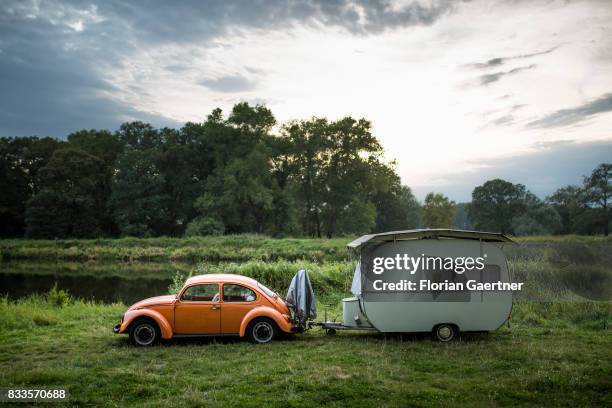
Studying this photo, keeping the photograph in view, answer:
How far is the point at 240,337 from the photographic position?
37.9 ft

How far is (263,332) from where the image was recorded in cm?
1125

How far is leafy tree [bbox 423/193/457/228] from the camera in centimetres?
9150

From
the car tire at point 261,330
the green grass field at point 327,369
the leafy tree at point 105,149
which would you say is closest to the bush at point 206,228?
the leafy tree at point 105,149

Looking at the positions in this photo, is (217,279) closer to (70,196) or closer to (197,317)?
(197,317)

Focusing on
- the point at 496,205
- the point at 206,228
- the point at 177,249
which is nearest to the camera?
the point at 177,249

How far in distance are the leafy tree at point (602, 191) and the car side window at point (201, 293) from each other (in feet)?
210

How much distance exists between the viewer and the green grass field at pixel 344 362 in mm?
7426

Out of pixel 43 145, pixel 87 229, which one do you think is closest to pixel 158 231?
pixel 87 229

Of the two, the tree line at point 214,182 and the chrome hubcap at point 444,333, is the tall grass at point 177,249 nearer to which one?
the tree line at point 214,182

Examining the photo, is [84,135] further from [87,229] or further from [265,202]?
[265,202]

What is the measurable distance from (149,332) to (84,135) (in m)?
70.8

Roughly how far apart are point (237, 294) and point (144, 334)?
2264 mm

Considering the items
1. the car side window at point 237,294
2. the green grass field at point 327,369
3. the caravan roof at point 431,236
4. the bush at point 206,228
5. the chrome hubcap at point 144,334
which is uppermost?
the bush at point 206,228

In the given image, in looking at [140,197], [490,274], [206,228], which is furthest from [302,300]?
[140,197]
